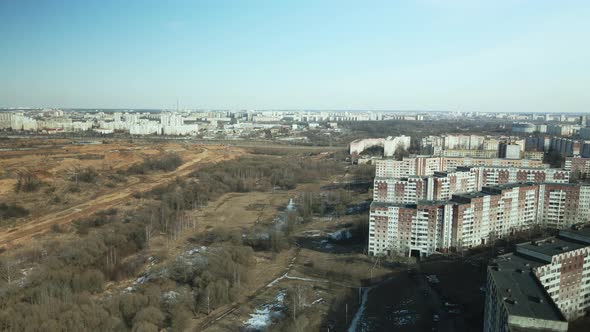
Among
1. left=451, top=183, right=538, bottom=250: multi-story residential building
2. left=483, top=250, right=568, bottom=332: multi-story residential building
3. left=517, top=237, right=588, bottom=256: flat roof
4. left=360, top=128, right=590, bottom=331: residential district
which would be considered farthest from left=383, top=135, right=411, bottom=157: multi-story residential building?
left=483, top=250, right=568, bottom=332: multi-story residential building

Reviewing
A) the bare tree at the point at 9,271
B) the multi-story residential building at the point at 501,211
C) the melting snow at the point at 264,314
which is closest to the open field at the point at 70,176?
the bare tree at the point at 9,271

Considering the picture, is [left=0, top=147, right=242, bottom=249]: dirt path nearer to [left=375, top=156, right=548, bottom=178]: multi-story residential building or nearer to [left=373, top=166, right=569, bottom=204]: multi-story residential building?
[left=373, top=166, right=569, bottom=204]: multi-story residential building

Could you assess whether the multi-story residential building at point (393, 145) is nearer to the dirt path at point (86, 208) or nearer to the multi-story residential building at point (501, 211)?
the dirt path at point (86, 208)

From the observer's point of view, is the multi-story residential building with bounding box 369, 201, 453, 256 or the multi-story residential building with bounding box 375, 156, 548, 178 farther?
the multi-story residential building with bounding box 375, 156, 548, 178

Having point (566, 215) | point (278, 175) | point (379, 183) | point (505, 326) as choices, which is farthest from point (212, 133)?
point (505, 326)

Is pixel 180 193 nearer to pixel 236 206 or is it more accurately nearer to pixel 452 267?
pixel 236 206

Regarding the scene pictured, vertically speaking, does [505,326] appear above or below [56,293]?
above
